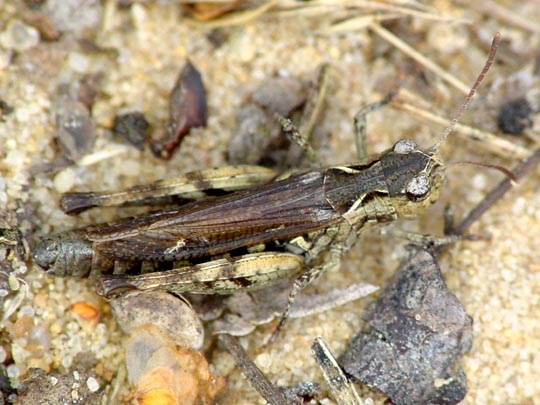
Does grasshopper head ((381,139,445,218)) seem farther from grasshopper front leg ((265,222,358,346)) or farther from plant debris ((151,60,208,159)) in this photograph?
plant debris ((151,60,208,159))

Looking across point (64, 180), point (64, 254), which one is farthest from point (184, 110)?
point (64, 254)

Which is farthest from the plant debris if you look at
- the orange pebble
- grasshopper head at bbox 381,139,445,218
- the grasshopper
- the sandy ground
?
grasshopper head at bbox 381,139,445,218

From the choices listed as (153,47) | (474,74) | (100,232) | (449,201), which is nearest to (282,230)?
(100,232)

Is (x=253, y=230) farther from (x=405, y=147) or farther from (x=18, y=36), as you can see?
(x=18, y=36)

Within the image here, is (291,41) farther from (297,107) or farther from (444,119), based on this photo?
(444,119)

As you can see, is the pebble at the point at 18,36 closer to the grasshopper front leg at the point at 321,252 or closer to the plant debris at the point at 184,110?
the plant debris at the point at 184,110

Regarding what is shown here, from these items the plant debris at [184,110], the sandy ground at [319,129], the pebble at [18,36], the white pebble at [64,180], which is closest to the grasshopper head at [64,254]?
the sandy ground at [319,129]
